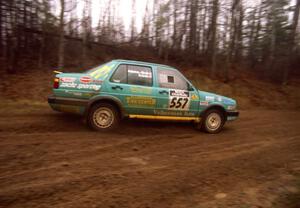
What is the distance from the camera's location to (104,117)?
5.97m

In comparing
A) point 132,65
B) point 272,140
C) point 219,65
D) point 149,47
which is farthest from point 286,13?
point 132,65

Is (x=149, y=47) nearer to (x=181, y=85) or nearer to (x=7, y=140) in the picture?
(x=181, y=85)

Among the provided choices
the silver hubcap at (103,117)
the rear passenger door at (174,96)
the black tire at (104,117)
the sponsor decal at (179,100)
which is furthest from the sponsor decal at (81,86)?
the sponsor decal at (179,100)

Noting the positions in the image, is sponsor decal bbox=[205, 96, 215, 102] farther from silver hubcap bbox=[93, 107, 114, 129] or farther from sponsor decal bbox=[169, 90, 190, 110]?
silver hubcap bbox=[93, 107, 114, 129]

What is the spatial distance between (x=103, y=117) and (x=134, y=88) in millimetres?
1081

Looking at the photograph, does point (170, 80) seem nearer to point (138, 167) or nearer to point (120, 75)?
point (120, 75)

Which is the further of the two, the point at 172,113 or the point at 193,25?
the point at 193,25

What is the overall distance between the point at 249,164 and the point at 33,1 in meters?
13.8

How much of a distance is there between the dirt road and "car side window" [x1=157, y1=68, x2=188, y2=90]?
128cm

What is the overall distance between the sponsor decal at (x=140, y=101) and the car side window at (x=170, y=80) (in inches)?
20.8

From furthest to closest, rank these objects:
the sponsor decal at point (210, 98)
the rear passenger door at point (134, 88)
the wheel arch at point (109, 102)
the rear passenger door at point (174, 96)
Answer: the sponsor decal at point (210, 98), the rear passenger door at point (174, 96), the rear passenger door at point (134, 88), the wheel arch at point (109, 102)

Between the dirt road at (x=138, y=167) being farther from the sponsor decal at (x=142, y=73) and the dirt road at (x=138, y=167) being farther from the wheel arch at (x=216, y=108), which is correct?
the sponsor decal at (x=142, y=73)

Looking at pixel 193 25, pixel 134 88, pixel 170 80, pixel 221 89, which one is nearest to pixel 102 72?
pixel 134 88

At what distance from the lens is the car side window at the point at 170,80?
6453 millimetres
